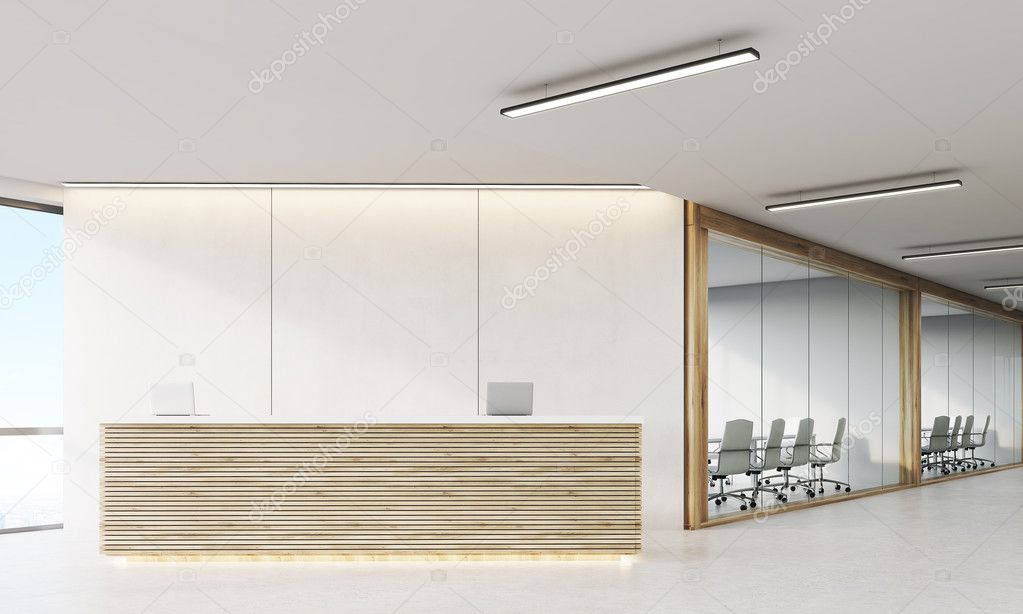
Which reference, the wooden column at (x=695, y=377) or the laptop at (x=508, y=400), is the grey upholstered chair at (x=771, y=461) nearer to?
the wooden column at (x=695, y=377)

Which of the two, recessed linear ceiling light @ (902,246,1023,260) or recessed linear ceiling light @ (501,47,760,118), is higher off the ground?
recessed linear ceiling light @ (501,47,760,118)

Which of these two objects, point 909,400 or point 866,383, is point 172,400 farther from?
point 909,400

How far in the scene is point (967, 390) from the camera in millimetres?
15016

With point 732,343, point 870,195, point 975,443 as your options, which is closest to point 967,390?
point 975,443

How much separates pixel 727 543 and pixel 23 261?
272 inches

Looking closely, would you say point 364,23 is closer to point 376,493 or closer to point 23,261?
point 376,493

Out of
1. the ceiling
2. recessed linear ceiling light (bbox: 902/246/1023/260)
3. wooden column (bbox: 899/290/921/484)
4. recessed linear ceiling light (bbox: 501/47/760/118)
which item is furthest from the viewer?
wooden column (bbox: 899/290/921/484)

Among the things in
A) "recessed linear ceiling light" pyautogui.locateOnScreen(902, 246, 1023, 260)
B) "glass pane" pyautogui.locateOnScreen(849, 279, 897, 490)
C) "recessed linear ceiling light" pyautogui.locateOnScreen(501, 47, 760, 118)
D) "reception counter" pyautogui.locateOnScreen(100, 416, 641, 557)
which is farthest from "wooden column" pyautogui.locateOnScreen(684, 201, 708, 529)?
"recessed linear ceiling light" pyautogui.locateOnScreen(902, 246, 1023, 260)

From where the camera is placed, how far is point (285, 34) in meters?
4.34

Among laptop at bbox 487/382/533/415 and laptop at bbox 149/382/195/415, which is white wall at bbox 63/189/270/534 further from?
laptop at bbox 487/382/533/415

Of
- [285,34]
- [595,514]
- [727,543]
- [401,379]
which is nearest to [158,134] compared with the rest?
[285,34]

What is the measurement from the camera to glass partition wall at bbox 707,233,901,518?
8.74 m

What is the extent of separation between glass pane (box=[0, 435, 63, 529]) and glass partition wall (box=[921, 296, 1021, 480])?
1151 centimetres

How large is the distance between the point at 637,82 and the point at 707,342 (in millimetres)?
4213
